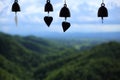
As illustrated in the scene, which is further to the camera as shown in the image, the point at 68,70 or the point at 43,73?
the point at 43,73

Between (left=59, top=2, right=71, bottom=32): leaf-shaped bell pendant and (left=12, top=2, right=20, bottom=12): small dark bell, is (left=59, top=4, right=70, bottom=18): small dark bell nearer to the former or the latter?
(left=59, top=2, right=71, bottom=32): leaf-shaped bell pendant

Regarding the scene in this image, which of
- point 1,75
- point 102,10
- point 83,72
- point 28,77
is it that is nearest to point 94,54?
point 83,72

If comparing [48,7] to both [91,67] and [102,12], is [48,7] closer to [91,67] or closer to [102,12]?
[102,12]

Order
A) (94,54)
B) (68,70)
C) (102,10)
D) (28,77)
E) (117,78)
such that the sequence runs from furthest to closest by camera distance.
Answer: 1. (28,77)
2. (94,54)
3. (68,70)
4. (117,78)
5. (102,10)

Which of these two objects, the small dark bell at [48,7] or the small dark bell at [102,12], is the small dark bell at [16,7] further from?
the small dark bell at [102,12]

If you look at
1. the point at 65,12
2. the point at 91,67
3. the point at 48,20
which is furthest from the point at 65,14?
the point at 91,67

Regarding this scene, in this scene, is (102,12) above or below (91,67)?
above

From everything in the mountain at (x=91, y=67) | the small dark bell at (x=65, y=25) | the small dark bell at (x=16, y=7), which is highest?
the small dark bell at (x=16, y=7)

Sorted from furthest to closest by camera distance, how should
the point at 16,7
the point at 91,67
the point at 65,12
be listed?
the point at 91,67 < the point at 16,7 < the point at 65,12

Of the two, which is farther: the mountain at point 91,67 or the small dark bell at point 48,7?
the mountain at point 91,67

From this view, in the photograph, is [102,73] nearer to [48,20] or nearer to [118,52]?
[118,52]

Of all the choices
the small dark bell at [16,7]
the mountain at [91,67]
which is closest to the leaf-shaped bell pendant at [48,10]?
the small dark bell at [16,7]
